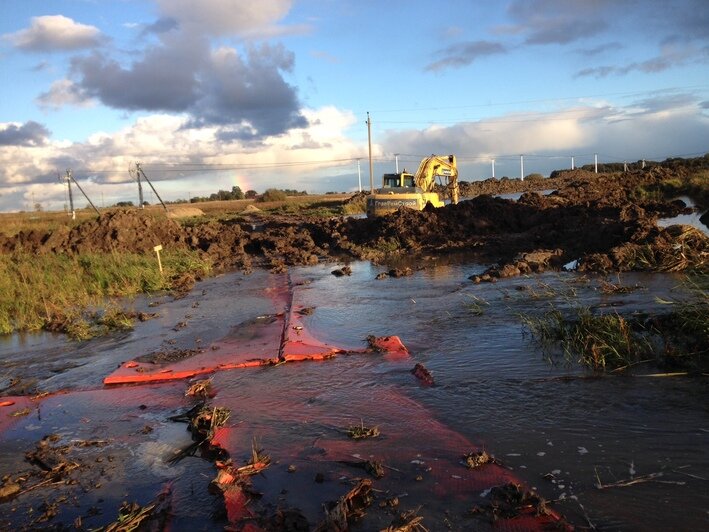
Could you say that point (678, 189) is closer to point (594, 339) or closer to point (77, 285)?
point (594, 339)

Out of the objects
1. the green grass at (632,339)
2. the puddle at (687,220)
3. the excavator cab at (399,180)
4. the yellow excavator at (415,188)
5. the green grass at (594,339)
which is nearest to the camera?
the green grass at (632,339)

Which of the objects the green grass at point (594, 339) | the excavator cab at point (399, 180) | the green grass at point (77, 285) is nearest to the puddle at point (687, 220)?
the excavator cab at point (399, 180)

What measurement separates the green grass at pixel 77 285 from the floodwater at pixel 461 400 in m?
0.77

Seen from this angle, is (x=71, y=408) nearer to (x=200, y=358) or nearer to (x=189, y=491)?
(x=200, y=358)

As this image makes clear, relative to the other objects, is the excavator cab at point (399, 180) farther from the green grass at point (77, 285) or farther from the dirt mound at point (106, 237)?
the green grass at point (77, 285)

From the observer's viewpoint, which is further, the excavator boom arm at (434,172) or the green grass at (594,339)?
the excavator boom arm at (434,172)

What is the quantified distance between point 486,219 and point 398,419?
1820 cm

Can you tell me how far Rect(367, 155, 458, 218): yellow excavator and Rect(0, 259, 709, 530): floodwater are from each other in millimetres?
15079

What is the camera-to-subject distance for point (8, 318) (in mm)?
12391

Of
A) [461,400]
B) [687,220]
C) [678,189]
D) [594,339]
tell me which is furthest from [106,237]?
[678,189]

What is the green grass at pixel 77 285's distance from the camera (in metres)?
11.6

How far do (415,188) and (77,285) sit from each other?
16213mm

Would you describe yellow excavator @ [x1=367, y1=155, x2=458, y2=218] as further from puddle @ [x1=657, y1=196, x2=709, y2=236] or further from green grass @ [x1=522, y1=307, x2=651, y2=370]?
green grass @ [x1=522, y1=307, x2=651, y2=370]

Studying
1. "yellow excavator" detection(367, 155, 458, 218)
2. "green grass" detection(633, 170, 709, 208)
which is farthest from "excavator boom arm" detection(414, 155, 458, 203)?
"green grass" detection(633, 170, 709, 208)
